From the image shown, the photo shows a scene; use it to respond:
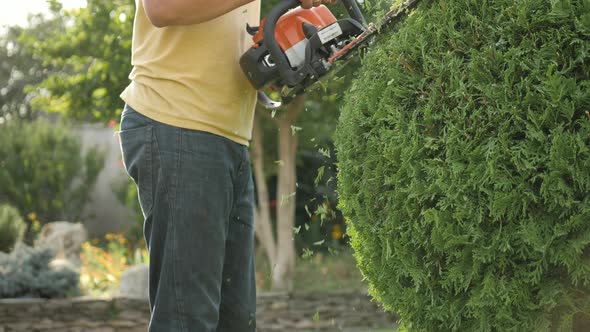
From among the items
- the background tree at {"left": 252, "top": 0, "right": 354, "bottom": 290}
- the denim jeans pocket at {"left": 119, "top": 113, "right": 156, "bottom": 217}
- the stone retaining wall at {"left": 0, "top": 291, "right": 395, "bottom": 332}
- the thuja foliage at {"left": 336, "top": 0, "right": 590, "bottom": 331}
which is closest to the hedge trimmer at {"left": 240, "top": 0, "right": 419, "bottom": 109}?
the thuja foliage at {"left": 336, "top": 0, "right": 590, "bottom": 331}

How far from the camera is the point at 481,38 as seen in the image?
2.46 m

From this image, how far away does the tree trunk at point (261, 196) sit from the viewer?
8.20 metres

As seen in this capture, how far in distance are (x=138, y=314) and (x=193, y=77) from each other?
5027mm

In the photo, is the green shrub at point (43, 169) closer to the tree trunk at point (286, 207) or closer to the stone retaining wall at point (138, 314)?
the tree trunk at point (286, 207)

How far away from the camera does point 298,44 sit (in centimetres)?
269

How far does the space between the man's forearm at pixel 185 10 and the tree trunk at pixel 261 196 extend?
5.63m

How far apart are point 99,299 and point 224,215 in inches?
196

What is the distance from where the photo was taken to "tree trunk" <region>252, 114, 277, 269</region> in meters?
8.20

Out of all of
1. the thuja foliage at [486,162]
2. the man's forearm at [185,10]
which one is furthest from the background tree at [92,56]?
the thuja foliage at [486,162]

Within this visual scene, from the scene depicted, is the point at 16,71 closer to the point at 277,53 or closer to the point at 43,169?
the point at 43,169

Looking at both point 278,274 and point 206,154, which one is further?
point 278,274

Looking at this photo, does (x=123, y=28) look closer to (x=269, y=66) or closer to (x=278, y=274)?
(x=278, y=274)

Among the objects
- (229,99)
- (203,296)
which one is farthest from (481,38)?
(203,296)

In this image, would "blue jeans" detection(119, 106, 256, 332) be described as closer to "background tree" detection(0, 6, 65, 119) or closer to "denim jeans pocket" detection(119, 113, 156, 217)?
"denim jeans pocket" detection(119, 113, 156, 217)
